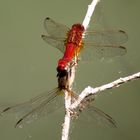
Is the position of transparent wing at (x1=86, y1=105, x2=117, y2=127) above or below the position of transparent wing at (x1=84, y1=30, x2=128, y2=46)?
below

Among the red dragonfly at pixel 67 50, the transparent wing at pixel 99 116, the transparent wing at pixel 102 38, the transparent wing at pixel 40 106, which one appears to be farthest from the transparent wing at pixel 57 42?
the transparent wing at pixel 99 116

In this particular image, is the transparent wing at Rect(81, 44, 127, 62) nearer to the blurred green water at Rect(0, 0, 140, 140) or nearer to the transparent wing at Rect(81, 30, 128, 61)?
the transparent wing at Rect(81, 30, 128, 61)

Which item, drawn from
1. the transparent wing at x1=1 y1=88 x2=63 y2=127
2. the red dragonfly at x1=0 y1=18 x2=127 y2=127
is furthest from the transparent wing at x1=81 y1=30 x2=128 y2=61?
the transparent wing at x1=1 y1=88 x2=63 y2=127

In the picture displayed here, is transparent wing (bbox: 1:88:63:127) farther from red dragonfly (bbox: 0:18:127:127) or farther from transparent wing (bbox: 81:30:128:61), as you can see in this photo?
transparent wing (bbox: 81:30:128:61)

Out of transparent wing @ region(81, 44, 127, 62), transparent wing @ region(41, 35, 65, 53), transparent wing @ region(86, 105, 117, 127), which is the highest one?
transparent wing @ region(41, 35, 65, 53)

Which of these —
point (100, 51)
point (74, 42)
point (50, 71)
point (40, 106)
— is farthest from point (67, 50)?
point (50, 71)

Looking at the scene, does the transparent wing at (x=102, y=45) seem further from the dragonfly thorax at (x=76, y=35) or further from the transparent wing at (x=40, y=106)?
the transparent wing at (x=40, y=106)

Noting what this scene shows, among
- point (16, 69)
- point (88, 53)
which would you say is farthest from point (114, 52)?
point (16, 69)

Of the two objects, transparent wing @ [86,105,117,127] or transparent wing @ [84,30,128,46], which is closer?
transparent wing @ [86,105,117,127]

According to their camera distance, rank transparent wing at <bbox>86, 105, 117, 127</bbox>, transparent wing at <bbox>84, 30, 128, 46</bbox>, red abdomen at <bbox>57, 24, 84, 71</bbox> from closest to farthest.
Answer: transparent wing at <bbox>86, 105, 117, 127</bbox> → red abdomen at <bbox>57, 24, 84, 71</bbox> → transparent wing at <bbox>84, 30, 128, 46</bbox>

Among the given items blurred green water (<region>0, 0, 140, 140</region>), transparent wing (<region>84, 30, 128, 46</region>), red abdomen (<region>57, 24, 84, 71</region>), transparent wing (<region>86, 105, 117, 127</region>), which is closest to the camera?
transparent wing (<region>86, 105, 117, 127</region>)
